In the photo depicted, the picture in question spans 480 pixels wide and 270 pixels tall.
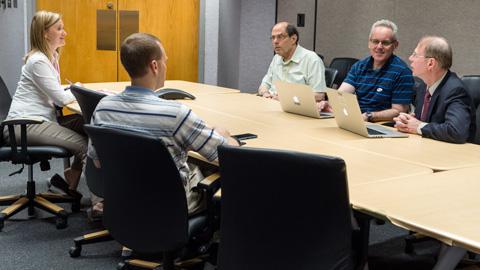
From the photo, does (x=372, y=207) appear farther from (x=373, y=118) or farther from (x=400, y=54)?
(x=400, y=54)

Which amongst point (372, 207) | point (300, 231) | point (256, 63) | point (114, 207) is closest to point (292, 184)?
point (300, 231)

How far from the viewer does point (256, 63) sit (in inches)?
278

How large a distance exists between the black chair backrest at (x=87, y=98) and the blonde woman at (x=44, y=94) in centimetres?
51

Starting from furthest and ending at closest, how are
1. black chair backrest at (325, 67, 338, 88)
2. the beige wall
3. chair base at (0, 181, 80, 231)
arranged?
the beige wall
black chair backrest at (325, 67, 338, 88)
chair base at (0, 181, 80, 231)

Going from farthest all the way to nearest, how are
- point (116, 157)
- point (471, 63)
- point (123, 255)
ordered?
1. point (471, 63)
2. point (123, 255)
3. point (116, 157)

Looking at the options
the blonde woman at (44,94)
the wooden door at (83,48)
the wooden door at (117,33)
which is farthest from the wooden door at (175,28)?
the blonde woman at (44,94)

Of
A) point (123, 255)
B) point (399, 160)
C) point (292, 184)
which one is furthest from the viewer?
point (123, 255)

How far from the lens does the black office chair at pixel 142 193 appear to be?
2.01 m

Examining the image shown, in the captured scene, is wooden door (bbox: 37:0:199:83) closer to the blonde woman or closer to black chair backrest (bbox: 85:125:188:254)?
the blonde woman

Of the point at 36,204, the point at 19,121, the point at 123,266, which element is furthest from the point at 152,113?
the point at 36,204

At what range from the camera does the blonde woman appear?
348cm

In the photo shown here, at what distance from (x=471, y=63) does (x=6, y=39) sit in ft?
14.1

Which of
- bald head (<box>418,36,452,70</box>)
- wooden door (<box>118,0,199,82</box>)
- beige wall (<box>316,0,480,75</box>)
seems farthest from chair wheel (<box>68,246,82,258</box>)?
beige wall (<box>316,0,480,75</box>)

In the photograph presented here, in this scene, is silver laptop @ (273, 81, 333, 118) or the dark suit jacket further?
silver laptop @ (273, 81, 333, 118)
